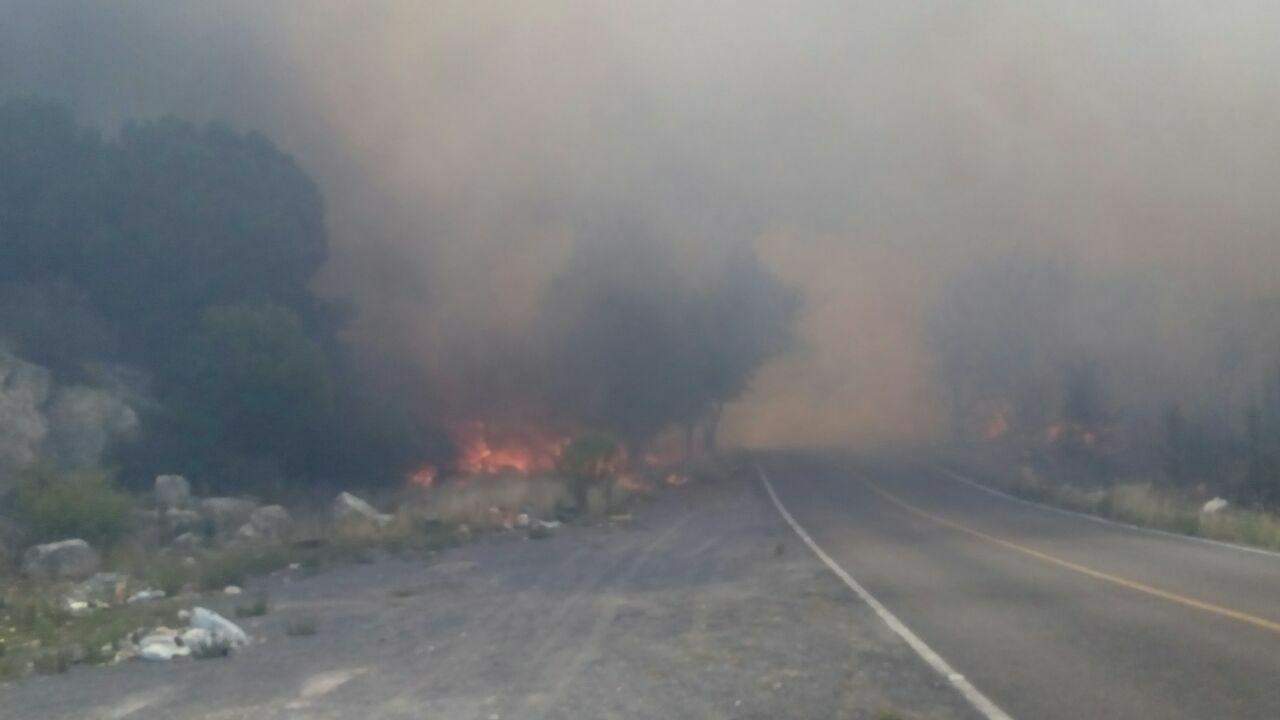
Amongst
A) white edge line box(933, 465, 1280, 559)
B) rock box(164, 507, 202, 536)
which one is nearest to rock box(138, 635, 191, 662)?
white edge line box(933, 465, 1280, 559)

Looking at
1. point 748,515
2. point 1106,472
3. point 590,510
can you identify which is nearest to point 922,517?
point 748,515

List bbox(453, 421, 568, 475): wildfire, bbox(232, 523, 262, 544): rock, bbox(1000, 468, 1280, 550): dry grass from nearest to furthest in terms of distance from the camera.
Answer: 1. bbox(1000, 468, 1280, 550): dry grass
2. bbox(232, 523, 262, 544): rock
3. bbox(453, 421, 568, 475): wildfire

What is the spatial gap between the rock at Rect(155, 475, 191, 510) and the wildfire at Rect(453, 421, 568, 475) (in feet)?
45.8

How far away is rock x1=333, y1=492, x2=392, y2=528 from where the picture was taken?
28719 millimetres

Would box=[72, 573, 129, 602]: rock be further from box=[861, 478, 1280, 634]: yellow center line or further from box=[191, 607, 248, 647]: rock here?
box=[861, 478, 1280, 634]: yellow center line

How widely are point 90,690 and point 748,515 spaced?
20488 mm

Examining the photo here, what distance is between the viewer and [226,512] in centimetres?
3089

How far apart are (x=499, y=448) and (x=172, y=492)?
1678 cm

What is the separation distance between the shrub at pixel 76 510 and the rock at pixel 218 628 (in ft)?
39.4

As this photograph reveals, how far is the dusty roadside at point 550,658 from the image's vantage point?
9.70 meters

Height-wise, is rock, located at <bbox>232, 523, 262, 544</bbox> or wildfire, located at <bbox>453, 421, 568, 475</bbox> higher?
wildfire, located at <bbox>453, 421, 568, 475</bbox>

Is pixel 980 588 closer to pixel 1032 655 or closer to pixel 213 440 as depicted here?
pixel 1032 655

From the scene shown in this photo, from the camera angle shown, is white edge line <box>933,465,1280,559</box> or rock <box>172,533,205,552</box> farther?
rock <box>172,533,205,552</box>

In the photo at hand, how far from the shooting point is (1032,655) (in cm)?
1081
